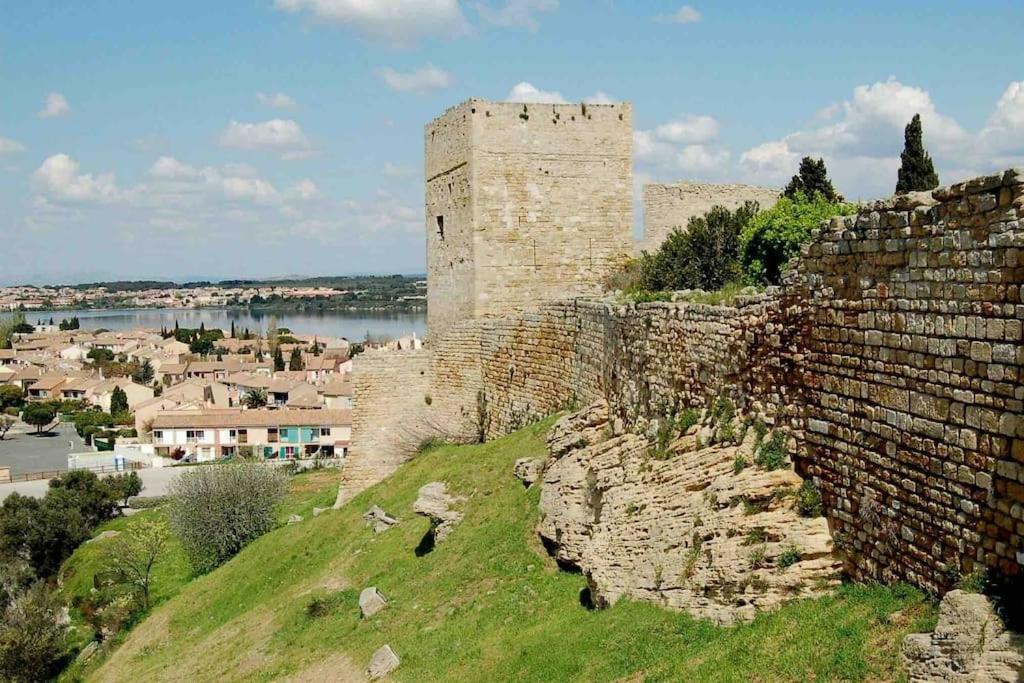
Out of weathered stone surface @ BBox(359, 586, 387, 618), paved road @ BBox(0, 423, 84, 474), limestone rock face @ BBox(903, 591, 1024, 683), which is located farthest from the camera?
paved road @ BBox(0, 423, 84, 474)

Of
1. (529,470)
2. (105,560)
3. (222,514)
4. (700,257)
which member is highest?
(700,257)

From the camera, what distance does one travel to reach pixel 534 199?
75.1ft

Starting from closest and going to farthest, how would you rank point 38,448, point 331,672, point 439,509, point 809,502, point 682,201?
point 809,502 < point 331,672 < point 439,509 < point 682,201 < point 38,448

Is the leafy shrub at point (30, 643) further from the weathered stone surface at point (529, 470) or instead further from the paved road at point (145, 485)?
the paved road at point (145, 485)

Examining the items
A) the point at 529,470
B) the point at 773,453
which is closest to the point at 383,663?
the point at 529,470

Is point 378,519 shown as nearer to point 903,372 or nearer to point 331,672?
point 331,672

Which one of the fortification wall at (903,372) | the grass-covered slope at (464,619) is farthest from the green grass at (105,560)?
the fortification wall at (903,372)

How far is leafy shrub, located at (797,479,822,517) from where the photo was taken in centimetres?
867

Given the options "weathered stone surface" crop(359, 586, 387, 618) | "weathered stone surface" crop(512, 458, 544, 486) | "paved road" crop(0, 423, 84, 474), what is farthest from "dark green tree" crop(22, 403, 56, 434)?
"weathered stone surface" crop(512, 458, 544, 486)

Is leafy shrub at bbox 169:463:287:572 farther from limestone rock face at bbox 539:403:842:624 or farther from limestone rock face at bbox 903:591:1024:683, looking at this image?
limestone rock face at bbox 903:591:1024:683

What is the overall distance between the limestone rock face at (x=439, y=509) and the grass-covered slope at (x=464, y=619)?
0.88 ft

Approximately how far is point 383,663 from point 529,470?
14.3 ft

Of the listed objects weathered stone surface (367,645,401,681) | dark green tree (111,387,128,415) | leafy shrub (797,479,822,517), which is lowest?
dark green tree (111,387,128,415)

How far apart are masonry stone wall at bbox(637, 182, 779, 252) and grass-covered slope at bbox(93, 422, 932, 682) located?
6.89m
